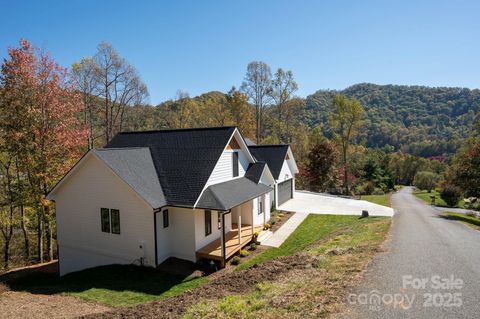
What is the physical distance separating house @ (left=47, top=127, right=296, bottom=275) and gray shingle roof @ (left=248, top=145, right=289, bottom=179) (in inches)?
359

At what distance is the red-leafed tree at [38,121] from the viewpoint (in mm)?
16641

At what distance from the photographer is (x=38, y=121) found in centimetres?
1725

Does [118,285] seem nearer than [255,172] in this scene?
Yes

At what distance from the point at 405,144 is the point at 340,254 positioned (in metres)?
118

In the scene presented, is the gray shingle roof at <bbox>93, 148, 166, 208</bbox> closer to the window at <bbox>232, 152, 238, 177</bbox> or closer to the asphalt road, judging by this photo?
the window at <bbox>232, 152, 238, 177</bbox>

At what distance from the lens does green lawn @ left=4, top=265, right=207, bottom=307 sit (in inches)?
417

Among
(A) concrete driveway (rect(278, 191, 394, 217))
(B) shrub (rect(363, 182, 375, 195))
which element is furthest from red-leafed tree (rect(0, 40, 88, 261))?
(B) shrub (rect(363, 182, 375, 195))

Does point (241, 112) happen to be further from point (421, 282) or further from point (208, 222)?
point (421, 282)

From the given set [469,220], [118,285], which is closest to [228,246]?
[118,285]

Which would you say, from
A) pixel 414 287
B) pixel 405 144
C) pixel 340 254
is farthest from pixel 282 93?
pixel 405 144

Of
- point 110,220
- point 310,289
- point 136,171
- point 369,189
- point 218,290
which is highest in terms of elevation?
point 136,171

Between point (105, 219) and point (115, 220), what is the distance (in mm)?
701

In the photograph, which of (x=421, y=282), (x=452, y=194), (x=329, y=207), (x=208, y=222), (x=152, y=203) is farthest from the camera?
(x=452, y=194)

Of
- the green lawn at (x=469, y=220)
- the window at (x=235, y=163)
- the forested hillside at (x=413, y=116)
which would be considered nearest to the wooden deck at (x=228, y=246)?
the window at (x=235, y=163)
